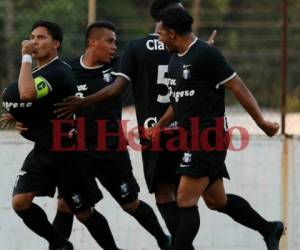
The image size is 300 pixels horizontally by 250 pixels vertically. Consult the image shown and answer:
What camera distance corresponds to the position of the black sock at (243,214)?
7652mm

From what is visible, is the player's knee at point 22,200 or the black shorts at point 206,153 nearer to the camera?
the black shorts at point 206,153

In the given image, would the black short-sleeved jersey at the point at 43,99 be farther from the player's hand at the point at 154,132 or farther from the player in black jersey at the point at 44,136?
the player's hand at the point at 154,132

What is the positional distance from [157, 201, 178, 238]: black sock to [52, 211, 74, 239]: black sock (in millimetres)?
891

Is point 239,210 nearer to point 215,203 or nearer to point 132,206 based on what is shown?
point 215,203

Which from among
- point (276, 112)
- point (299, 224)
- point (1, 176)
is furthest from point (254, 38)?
point (1, 176)

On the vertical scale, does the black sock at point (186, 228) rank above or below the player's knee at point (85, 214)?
above

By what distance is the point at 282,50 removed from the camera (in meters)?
9.05

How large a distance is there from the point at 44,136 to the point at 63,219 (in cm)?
103

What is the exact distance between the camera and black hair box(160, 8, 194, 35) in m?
7.00

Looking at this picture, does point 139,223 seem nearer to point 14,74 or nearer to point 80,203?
point 80,203

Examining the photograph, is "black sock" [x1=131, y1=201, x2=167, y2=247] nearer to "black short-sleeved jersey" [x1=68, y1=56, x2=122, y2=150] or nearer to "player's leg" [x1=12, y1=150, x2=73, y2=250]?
"black short-sleeved jersey" [x1=68, y1=56, x2=122, y2=150]

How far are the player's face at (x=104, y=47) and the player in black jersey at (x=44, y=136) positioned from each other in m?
0.68

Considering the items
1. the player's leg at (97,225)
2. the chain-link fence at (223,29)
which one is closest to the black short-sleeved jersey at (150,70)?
the player's leg at (97,225)

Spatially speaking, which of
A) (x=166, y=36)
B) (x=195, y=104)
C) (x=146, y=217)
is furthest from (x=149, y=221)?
(x=166, y=36)
